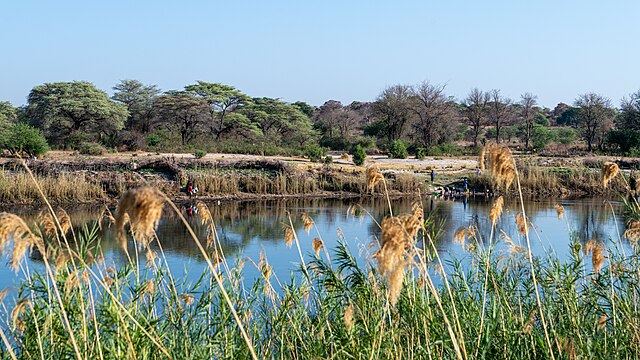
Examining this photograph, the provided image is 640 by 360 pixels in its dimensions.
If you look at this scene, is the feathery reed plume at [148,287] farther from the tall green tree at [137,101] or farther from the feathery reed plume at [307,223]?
the tall green tree at [137,101]

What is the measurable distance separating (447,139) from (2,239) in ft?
158

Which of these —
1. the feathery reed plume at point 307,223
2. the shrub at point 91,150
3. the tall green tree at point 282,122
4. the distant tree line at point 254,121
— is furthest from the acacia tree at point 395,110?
the feathery reed plume at point 307,223

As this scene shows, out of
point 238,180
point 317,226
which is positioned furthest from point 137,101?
point 317,226

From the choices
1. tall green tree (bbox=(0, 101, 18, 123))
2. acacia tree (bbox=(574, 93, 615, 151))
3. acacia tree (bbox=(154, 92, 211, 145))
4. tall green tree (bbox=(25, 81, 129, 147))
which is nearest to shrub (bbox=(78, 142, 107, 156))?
tall green tree (bbox=(25, 81, 129, 147))

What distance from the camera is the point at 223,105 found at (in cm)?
5153

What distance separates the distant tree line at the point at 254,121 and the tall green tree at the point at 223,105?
0.22 feet

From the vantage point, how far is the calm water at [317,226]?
1366 centimetres

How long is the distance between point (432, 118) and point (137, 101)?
20.9 meters

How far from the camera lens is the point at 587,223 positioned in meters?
19.6

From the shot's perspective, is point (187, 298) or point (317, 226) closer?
point (187, 298)

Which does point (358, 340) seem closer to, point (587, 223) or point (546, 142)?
point (587, 223)

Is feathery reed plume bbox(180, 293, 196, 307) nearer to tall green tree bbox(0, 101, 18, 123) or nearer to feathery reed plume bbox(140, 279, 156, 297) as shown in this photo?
feathery reed plume bbox(140, 279, 156, 297)

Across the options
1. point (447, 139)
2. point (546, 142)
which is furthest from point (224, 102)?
point (546, 142)

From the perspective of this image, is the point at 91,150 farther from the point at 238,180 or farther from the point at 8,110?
the point at 8,110
